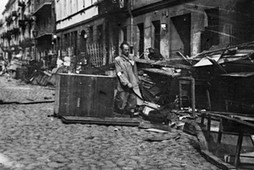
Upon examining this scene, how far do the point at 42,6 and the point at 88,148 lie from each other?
35.4 metres

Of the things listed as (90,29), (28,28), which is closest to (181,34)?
(90,29)

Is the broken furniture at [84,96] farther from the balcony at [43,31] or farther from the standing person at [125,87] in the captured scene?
the balcony at [43,31]

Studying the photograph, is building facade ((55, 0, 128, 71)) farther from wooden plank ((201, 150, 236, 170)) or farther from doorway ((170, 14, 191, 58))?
wooden plank ((201, 150, 236, 170))

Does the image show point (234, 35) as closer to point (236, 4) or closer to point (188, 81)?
point (236, 4)

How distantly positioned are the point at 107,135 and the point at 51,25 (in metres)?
34.1

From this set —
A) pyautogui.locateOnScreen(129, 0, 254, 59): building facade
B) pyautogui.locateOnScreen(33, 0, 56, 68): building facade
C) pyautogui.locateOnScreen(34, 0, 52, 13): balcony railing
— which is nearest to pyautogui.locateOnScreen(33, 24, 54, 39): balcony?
pyautogui.locateOnScreen(33, 0, 56, 68): building facade

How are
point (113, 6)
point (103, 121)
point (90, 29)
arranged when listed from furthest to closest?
point (90, 29) < point (113, 6) < point (103, 121)

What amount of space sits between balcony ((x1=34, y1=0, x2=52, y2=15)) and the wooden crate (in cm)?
3173

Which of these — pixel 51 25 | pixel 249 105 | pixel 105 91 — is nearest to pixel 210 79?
pixel 249 105

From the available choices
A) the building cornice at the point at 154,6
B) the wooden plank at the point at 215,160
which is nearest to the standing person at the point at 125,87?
the wooden plank at the point at 215,160

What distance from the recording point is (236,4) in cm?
1289

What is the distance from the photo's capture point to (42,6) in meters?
39.7

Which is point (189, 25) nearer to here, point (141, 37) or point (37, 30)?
point (141, 37)

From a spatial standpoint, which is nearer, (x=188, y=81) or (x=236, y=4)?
(x=188, y=81)
